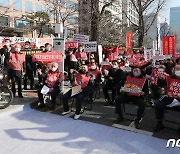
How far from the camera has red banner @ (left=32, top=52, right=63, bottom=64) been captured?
7625 millimetres

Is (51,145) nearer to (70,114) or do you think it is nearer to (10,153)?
(10,153)

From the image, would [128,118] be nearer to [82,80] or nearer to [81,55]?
[82,80]

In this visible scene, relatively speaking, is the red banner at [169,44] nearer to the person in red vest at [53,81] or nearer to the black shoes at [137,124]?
the person in red vest at [53,81]

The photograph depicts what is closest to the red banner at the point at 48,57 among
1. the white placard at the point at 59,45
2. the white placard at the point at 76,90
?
the white placard at the point at 59,45

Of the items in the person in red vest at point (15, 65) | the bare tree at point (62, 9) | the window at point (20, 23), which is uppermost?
the window at point (20, 23)

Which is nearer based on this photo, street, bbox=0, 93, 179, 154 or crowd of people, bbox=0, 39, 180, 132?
street, bbox=0, 93, 179, 154

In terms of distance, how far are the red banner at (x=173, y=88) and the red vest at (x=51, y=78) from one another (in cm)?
286

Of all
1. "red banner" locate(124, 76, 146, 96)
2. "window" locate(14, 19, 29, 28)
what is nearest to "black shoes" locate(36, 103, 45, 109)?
"red banner" locate(124, 76, 146, 96)

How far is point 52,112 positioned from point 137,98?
7.45 feet

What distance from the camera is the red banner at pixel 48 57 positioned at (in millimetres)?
7625

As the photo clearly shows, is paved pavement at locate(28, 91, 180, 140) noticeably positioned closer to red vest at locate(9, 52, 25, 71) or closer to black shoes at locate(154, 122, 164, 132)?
black shoes at locate(154, 122, 164, 132)

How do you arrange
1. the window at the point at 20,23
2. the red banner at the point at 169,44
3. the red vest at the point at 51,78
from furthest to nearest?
the window at the point at 20,23 < the red banner at the point at 169,44 < the red vest at the point at 51,78

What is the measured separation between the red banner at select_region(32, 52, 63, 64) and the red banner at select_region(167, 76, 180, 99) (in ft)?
11.4

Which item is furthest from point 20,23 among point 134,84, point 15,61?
point 134,84
